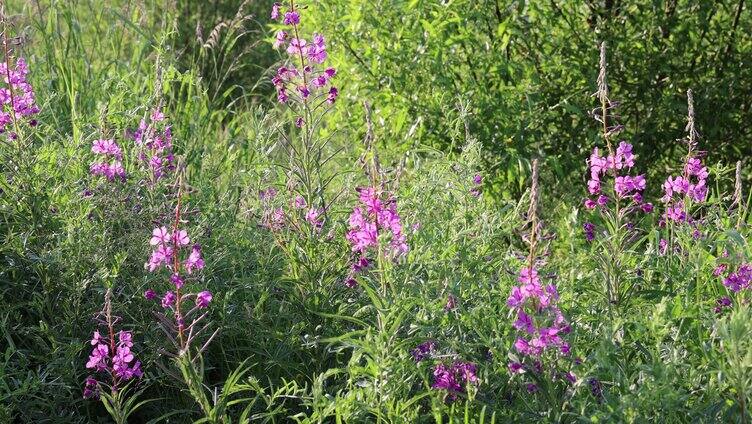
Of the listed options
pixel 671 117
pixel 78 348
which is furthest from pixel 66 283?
pixel 671 117

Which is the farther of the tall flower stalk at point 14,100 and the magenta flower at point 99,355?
the tall flower stalk at point 14,100

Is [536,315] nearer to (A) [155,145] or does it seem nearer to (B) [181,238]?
(B) [181,238]

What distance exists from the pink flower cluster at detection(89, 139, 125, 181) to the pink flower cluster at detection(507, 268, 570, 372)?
1.54m

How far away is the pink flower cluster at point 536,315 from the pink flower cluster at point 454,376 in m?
0.22

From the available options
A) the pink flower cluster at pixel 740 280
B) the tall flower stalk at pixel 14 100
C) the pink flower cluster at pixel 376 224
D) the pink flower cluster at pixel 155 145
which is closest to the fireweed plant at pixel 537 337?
the pink flower cluster at pixel 376 224

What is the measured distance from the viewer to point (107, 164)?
3.76m

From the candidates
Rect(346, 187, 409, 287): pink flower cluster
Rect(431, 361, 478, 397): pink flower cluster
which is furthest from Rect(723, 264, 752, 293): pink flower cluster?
Rect(346, 187, 409, 287): pink flower cluster

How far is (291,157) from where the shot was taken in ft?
11.4

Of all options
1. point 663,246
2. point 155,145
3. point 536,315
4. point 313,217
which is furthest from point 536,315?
point 155,145

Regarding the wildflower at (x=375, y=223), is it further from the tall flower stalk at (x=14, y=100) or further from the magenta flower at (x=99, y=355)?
the tall flower stalk at (x=14, y=100)

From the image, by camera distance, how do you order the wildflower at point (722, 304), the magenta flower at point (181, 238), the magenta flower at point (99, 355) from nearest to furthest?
the magenta flower at point (181, 238) → the magenta flower at point (99, 355) → the wildflower at point (722, 304)

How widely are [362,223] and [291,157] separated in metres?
0.58

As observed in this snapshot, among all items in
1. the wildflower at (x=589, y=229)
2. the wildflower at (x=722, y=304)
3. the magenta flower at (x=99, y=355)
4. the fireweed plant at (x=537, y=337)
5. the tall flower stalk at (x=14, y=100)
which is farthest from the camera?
the tall flower stalk at (x=14, y=100)

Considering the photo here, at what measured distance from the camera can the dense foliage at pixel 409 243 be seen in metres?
2.86
